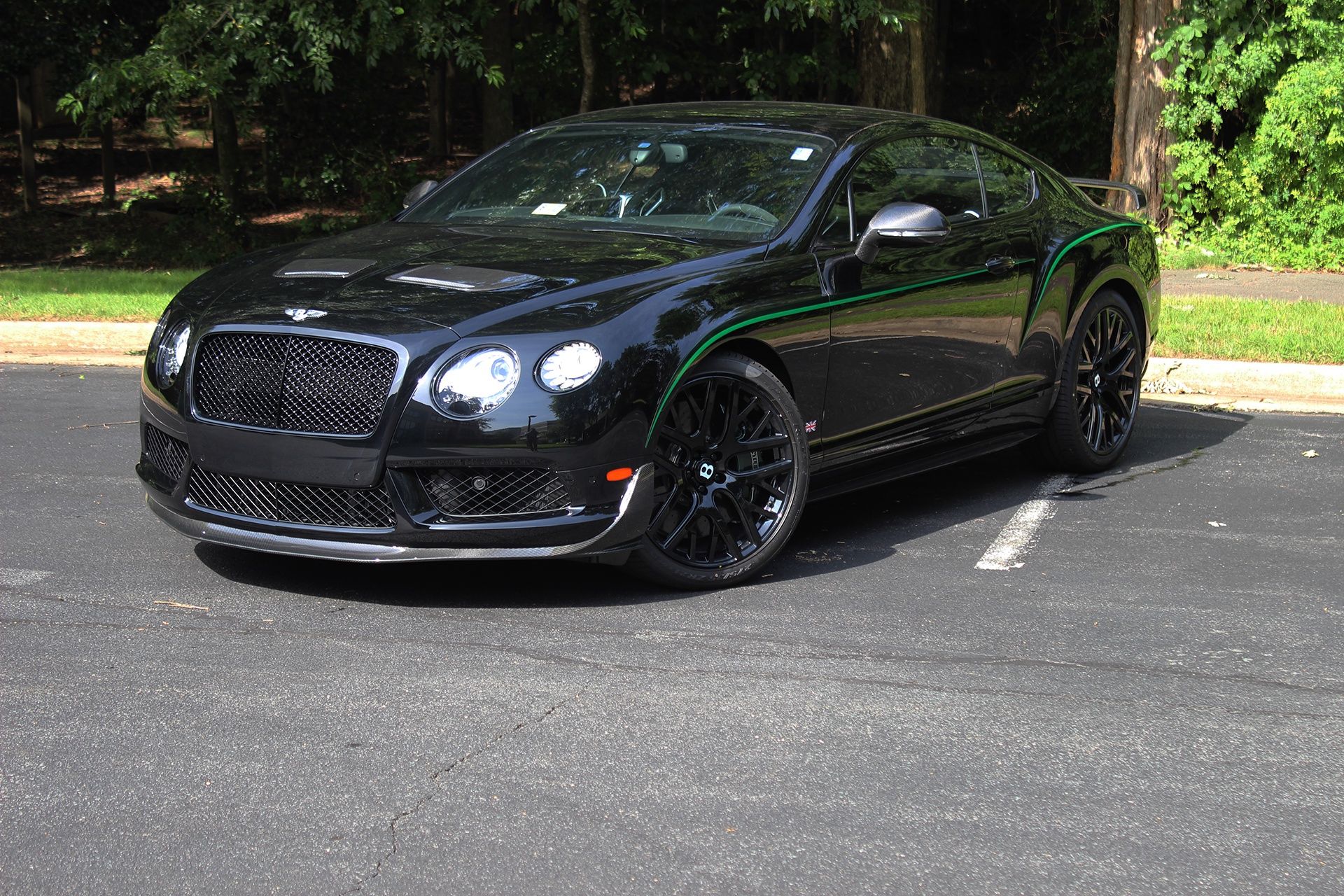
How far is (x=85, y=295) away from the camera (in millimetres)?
11945

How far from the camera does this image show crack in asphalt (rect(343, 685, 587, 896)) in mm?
3121

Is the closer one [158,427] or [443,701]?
[443,701]

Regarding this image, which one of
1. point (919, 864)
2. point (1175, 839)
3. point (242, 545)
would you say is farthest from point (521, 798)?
point (242, 545)

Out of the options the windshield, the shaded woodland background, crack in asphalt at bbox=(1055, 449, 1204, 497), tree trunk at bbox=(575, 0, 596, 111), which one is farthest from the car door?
tree trunk at bbox=(575, 0, 596, 111)

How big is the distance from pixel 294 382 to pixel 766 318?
61.4 inches

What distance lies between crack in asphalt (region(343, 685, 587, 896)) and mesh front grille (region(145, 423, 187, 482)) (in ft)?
5.52

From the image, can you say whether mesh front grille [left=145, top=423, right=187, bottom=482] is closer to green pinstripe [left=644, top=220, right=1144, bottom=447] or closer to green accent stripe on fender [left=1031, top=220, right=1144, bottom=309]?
green pinstripe [left=644, top=220, right=1144, bottom=447]

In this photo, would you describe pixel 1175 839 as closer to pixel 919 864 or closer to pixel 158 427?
pixel 919 864

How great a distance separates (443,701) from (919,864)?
1403 mm

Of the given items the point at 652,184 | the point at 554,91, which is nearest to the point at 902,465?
the point at 652,184

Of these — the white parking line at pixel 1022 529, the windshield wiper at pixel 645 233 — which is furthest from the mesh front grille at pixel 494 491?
the white parking line at pixel 1022 529

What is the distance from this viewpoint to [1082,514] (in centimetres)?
637

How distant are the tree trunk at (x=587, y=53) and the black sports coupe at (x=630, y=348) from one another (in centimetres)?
1091

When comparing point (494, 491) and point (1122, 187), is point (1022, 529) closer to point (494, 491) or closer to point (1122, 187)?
point (494, 491)
